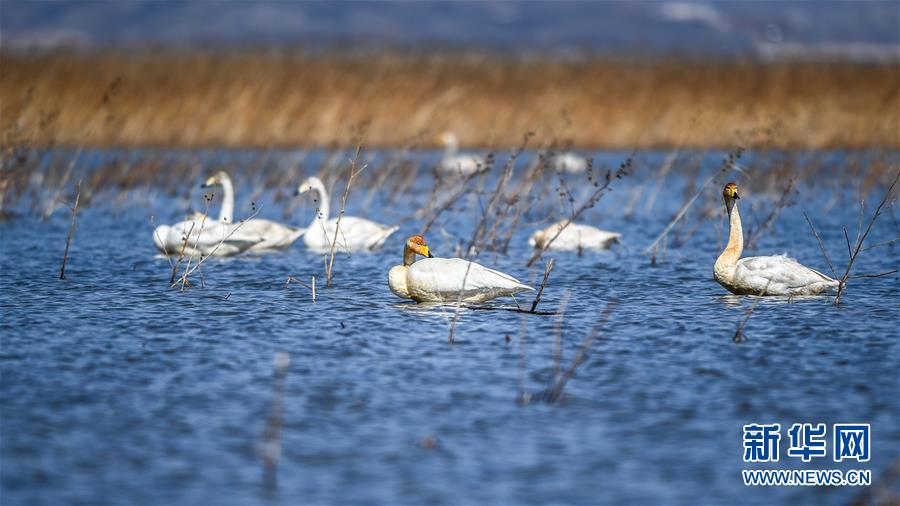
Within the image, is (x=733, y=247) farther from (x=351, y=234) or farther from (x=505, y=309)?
(x=351, y=234)

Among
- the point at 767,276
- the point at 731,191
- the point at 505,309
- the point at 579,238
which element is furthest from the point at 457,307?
the point at 579,238

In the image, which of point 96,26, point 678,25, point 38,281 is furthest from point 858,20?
point 38,281

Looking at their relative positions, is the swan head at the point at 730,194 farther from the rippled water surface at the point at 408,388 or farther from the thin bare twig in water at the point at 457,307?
the thin bare twig in water at the point at 457,307

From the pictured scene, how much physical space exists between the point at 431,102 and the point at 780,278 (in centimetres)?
1389

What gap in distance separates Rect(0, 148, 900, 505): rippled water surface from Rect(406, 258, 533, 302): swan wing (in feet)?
0.57

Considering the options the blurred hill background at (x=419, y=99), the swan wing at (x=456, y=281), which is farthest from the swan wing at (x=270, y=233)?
the swan wing at (x=456, y=281)

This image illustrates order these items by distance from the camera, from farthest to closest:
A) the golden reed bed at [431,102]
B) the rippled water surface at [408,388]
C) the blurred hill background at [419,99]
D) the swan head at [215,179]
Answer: the golden reed bed at [431,102], the blurred hill background at [419,99], the swan head at [215,179], the rippled water surface at [408,388]

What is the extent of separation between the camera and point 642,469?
15.7 feet

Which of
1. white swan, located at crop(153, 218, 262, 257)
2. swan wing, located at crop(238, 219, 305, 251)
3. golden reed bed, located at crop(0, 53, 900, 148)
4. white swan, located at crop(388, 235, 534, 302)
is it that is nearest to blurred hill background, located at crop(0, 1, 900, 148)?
golden reed bed, located at crop(0, 53, 900, 148)

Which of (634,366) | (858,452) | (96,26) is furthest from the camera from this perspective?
(96,26)

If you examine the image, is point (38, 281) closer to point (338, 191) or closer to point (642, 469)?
point (642, 469)

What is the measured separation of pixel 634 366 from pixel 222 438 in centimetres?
244

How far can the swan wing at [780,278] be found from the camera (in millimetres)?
8516

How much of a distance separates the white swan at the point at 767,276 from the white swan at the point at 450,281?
5.48ft
